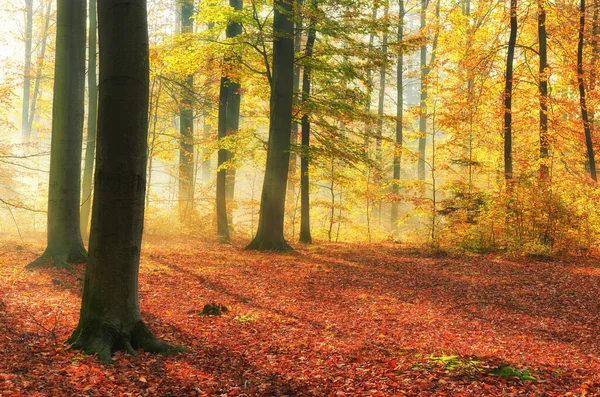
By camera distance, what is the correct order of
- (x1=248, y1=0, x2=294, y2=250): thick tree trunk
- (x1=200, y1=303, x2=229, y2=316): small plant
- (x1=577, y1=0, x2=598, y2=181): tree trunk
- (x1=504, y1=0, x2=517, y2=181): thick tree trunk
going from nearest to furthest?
(x1=200, y1=303, x2=229, y2=316): small plant
(x1=248, y1=0, x2=294, y2=250): thick tree trunk
(x1=577, y1=0, x2=598, y2=181): tree trunk
(x1=504, y1=0, x2=517, y2=181): thick tree trunk

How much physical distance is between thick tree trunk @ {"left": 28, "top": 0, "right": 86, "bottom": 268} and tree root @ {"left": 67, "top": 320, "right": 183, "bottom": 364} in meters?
5.11

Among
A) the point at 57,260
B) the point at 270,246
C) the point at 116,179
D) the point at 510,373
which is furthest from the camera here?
the point at 270,246

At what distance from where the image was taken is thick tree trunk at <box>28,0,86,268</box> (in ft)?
31.1

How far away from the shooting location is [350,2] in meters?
12.7

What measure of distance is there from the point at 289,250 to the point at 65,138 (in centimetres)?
672

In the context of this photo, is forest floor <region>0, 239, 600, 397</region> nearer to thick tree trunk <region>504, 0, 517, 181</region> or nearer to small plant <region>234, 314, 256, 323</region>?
small plant <region>234, 314, 256, 323</region>

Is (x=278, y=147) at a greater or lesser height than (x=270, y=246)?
greater

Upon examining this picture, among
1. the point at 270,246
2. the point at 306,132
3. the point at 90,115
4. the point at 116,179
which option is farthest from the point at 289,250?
the point at 116,179

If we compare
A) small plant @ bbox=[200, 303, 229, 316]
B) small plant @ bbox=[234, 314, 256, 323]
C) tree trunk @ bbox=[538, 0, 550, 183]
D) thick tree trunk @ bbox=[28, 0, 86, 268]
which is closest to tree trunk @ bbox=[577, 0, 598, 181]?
tree trunk @ bbox=[538, 0, 550, 183]

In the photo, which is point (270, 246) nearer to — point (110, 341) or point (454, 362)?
point (110, 341)

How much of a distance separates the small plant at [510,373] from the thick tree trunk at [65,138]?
26.8ft

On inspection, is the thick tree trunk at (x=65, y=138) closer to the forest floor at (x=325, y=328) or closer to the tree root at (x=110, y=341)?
the forest floor at (x=325, y=328)

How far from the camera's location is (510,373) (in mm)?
4426

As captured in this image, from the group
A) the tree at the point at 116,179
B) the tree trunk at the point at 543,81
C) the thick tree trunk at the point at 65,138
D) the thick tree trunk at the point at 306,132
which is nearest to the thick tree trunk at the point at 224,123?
the thick tree trunk at the point at 306,132
